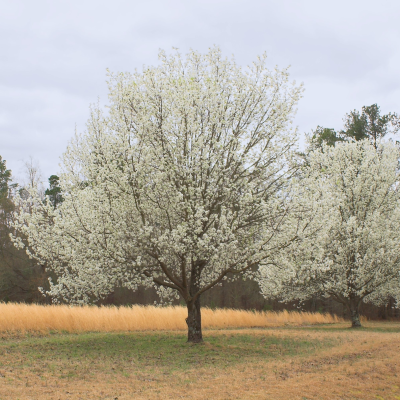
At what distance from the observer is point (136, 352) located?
42.2 feet

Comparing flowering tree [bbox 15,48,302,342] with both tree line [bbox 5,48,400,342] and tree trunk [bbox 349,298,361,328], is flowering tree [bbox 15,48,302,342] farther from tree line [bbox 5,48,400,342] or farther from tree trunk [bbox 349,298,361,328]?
tree trunk [bbox 349,298,361,328]

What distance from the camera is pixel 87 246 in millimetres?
12938

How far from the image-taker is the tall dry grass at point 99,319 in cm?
1756

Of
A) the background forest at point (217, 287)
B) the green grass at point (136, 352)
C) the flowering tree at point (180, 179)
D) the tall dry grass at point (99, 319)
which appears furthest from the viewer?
→ the background forest at point (217, 287)

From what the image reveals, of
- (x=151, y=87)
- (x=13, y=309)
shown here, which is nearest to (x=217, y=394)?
(x=151, y=87)

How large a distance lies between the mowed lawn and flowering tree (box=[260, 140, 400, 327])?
22.8ft

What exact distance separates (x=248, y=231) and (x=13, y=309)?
1166 centimetres

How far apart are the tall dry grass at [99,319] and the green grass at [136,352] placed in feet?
4.11

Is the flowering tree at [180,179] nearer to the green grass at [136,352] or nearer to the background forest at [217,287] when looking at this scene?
the green grass at [136,352]

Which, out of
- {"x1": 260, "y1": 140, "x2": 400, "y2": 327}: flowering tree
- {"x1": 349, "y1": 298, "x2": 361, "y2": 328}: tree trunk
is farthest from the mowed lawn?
{"x1": 349, "y1": 298, "x2": 361, "y2": 328}: tree trunk

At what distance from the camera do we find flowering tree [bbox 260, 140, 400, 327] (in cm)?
2177

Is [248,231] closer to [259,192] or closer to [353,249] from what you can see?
[259,192]

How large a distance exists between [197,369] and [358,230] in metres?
14.8

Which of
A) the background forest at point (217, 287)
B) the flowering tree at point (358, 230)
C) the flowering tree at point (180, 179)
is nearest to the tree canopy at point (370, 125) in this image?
the background forest at point (217, 287)
